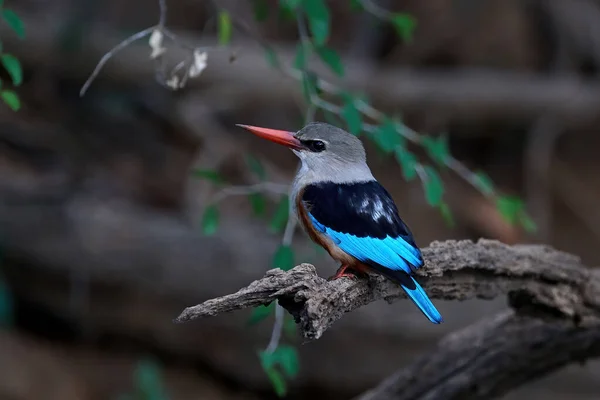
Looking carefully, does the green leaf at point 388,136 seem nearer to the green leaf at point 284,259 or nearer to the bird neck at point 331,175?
the bird neck at point 331,175

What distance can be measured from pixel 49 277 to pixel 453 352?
2.94 m

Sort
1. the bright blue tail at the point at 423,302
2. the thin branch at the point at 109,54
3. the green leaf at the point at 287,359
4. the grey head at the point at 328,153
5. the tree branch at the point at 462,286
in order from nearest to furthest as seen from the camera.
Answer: the tree branch at the point at 462,286 → the bright blue tail at the point at 423,302 → the thin branch at the point at 109,54 → the green leaf at the point at 287,359 → the grey head at the point at 328,153

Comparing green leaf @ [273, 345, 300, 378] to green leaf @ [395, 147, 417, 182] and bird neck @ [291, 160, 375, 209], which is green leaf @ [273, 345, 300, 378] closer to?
bird neck @ [291, 160, 375, 209]

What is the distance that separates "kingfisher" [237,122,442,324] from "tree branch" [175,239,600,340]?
0.09m

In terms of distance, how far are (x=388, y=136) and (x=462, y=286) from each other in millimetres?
511

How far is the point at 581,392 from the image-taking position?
16.8 feet

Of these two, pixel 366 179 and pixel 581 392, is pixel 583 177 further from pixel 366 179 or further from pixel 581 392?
pixel 366 179

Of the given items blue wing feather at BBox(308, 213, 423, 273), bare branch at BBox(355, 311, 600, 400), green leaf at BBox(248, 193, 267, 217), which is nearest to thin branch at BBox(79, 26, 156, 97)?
green leaf at BBox(248, 193, 267, 217)

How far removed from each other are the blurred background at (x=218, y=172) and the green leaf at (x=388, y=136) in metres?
1.48

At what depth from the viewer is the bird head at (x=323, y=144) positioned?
9.68ft

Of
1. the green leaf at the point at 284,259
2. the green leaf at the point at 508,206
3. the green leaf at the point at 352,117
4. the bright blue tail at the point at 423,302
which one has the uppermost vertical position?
the green leaf at the point at 352,117

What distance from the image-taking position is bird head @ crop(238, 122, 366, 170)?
2951 mm

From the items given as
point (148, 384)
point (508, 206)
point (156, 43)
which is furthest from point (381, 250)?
point (148, 384)

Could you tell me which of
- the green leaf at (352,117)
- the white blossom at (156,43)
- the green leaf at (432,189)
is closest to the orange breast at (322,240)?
the green leaf at (352,117)
